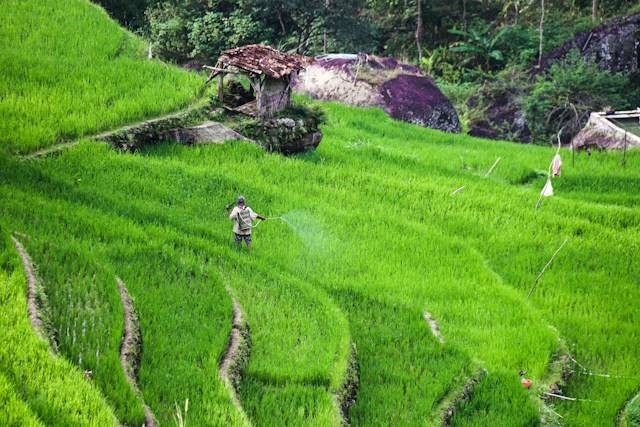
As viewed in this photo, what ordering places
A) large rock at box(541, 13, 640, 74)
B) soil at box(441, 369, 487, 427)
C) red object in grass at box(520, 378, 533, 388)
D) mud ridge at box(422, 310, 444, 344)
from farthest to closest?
large rock at box(541, 13, 640, 74), mud ridge at box(422, 310, 444, 344), red object in grass at box(520, 378, 533, 388), soil at box(441, 369, 487, 427)

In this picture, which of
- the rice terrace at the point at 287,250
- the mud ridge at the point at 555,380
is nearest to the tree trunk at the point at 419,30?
the rice terrace at the point at 287,250

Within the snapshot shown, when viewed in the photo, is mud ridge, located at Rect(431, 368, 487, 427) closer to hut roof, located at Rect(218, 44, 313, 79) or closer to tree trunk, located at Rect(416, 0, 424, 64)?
hut roof, located at Rect(218, 44, 313, 79)

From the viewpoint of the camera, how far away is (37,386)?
20.3ft

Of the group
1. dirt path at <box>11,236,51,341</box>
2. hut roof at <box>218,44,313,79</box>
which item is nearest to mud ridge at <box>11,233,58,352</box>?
dirt path at <box>11,236,51,341</box>

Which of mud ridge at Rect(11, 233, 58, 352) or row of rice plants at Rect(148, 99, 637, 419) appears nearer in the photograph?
mud ridge at Rect(11, 233, 58, 352)

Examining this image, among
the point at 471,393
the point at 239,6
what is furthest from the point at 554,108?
the point at 471,393

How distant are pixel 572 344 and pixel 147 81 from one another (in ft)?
27.4

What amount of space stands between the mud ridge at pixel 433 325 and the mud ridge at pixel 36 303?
390 cm

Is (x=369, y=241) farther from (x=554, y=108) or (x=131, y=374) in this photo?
(x=554, y=108)

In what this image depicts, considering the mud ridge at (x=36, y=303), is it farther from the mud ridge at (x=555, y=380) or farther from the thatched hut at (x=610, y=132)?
the thatched hut at (x=610, y=132)

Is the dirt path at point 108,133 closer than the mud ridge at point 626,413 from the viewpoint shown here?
No

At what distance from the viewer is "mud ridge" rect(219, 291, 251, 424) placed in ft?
23.5

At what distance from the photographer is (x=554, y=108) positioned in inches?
813

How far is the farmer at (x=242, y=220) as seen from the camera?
32.3 ft
